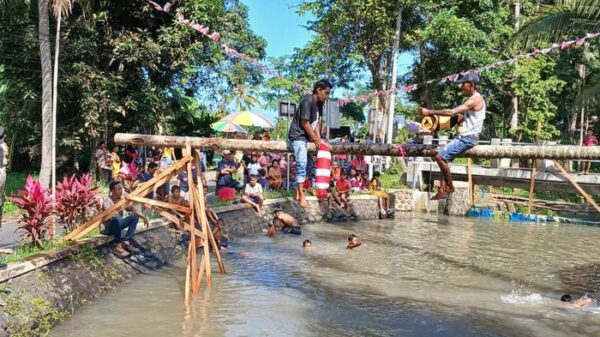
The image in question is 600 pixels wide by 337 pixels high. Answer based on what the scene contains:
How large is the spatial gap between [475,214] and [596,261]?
9.15 metres

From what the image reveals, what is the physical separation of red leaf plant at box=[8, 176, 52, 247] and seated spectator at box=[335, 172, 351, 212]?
1329 centimetres

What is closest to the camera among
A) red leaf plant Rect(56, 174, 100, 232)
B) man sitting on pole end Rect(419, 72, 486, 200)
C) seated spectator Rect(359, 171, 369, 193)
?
man sitting on pole end Rect(419, 72, 486, 200)

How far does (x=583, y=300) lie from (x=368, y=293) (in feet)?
12.9

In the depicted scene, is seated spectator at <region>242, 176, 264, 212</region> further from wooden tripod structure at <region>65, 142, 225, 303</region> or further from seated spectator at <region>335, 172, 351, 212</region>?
wooden tripod structure at <region>65, 142, 225, 303</region>

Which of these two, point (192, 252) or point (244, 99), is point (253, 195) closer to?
point (192, 252)

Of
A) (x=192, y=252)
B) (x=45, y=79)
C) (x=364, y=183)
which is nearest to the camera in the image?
(x=192, y=252)

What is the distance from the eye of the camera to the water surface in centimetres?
842

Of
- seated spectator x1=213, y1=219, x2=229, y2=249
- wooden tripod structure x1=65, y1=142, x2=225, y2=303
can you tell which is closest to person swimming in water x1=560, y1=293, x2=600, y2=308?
wooden tripod structure x1=65, y1=142, x2=225, y2=303

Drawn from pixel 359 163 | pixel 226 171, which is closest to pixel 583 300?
pixel 226 171

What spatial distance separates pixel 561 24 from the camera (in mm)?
13594

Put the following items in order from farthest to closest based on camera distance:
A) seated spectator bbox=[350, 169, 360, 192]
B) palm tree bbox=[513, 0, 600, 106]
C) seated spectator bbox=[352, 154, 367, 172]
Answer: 1. seated spectator bbox=[352, 154, 367, 172]
2. seated spectator bbox=[350, 169, 360, 192]
3. palm tree bbox=[513, 0, 600, 106]

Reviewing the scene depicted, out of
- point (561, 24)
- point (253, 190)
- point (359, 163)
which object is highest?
point (561, 24)

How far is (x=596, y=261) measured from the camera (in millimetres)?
15219

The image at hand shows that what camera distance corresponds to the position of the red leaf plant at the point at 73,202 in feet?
31.7
